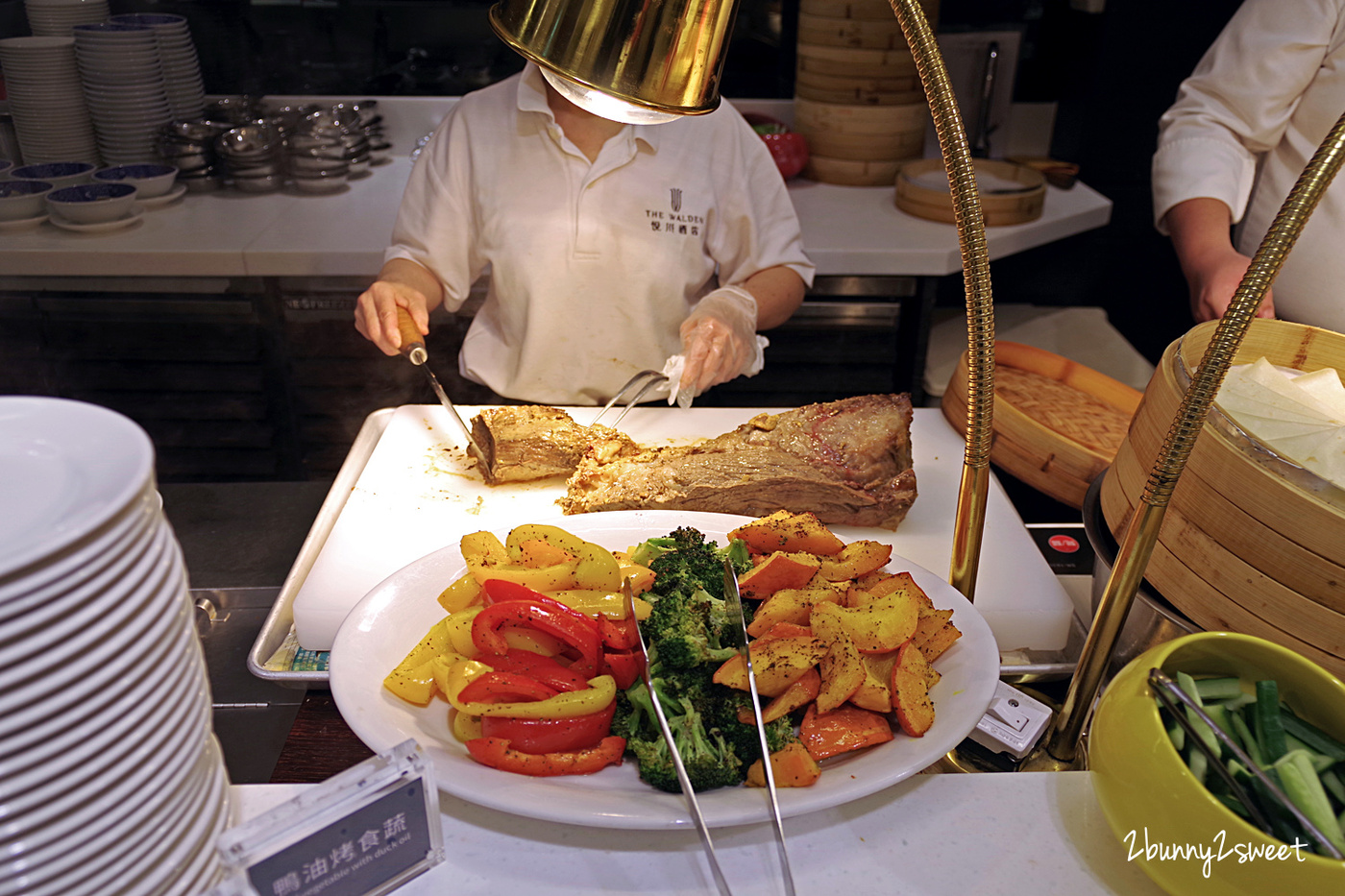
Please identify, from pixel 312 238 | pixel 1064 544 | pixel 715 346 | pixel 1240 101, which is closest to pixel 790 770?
pixel 1064 544

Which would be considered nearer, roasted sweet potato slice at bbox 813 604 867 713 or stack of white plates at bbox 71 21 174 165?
roasted sweet potato slice at bbox 813 604 867 713

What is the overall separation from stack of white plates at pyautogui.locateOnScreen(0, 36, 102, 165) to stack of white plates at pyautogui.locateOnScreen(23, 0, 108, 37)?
5cm

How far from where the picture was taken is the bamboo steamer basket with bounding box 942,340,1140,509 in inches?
70.5

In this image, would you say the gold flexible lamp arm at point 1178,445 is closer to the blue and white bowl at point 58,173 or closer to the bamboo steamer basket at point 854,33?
the bamboo steamer basket at point 854,33

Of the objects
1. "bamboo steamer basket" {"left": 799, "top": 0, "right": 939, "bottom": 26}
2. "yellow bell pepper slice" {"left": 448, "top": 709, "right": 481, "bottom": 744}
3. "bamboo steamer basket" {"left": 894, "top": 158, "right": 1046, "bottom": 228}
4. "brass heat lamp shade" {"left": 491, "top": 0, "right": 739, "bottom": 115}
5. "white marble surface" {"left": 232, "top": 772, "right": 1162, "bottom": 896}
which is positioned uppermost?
"brass heat lamp shade" {"left": 491, "top": 0, "right": 739, "bottom": 115}

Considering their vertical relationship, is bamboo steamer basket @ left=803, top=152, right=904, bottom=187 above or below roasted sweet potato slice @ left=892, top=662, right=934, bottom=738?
below

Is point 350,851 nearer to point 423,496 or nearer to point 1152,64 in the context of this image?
point 423,496

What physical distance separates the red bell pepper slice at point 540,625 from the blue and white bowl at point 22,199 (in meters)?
3.06

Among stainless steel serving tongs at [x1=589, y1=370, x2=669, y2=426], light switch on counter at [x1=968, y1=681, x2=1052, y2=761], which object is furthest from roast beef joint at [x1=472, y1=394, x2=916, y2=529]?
light switch on counter at [x1=968, y1=681, x2=1052, y2=761]

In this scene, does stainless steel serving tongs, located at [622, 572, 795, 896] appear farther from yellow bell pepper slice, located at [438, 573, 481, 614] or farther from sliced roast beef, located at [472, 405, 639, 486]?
sliced roast beef, located at [472, 405, 639, 486]

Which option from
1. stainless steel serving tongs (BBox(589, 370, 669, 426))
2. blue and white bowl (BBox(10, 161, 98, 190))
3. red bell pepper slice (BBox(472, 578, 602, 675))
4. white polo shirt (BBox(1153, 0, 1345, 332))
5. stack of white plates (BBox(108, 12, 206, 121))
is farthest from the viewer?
stack of white plates (BBox(108, 12, 206, 121))

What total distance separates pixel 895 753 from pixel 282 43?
3.87 meters

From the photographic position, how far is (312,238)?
10.3 feet

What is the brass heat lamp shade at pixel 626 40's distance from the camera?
92 centimetres
